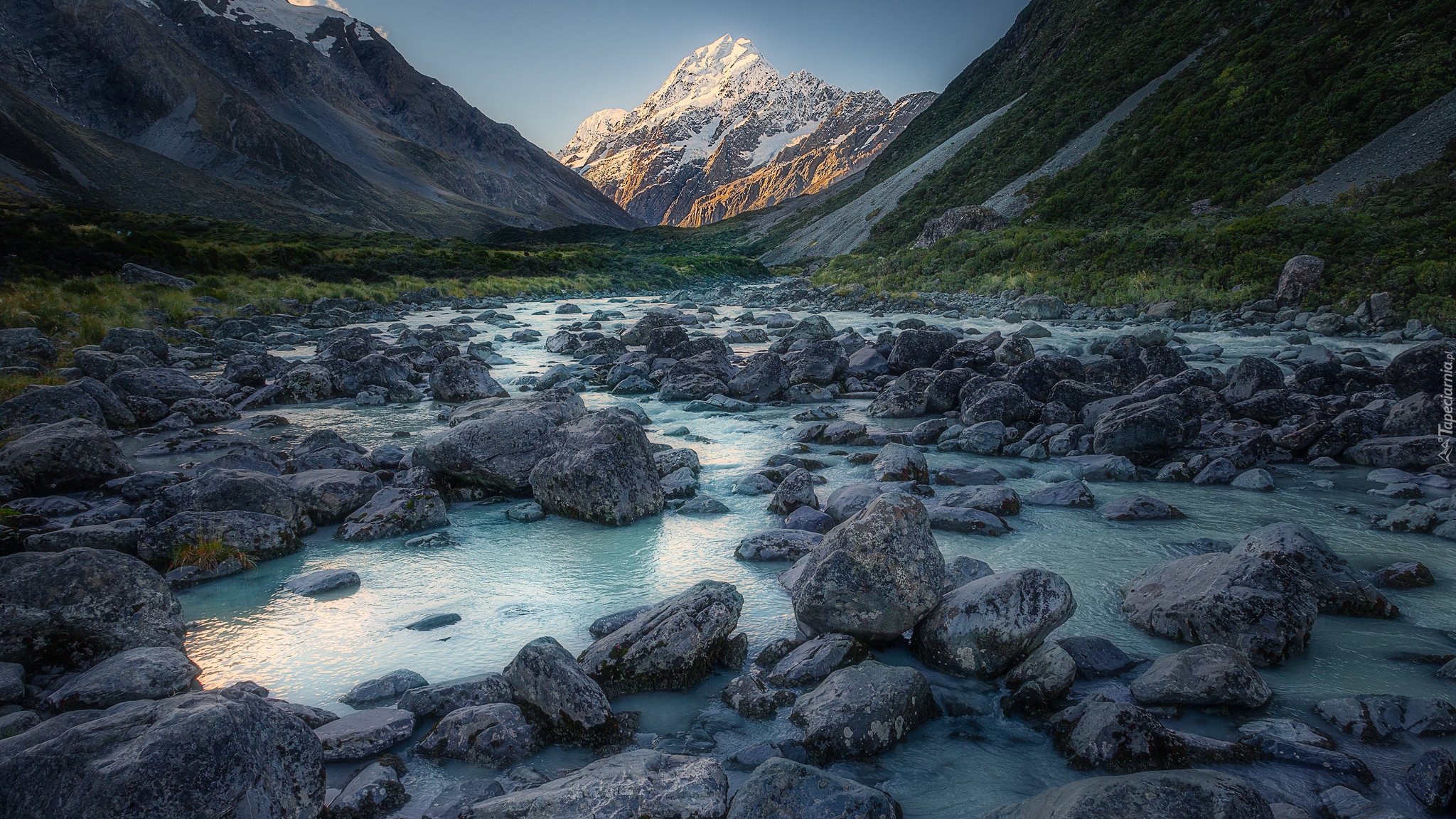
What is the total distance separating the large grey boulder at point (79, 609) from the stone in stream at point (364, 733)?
Answer: 77.3 inches

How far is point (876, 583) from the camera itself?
501cm

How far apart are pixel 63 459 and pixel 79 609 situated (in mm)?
4525

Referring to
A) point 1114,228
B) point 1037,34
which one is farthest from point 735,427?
point 1037,34

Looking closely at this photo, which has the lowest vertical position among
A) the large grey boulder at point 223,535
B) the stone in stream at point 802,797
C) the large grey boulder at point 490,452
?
the stone in stream at point 802,797

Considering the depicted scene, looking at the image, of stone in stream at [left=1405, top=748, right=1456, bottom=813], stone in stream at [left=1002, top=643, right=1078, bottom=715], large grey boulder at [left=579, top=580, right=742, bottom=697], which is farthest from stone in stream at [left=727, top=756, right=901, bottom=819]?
stone in stream at [left=1405, top=748, right=1456, bottom=813]

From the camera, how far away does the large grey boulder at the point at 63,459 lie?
7625mm

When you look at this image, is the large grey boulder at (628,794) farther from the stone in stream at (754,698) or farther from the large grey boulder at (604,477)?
the large grey boulder at (604,477)

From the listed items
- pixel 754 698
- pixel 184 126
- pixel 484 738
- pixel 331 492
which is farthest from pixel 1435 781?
pixel 184 126

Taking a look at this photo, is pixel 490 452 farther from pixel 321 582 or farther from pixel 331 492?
pixel 321 582

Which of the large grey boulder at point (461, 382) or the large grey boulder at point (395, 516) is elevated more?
the large grey boulder at point (461, 382)

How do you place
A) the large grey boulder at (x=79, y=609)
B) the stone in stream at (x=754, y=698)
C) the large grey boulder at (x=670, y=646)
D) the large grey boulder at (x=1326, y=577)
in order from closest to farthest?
the stone in stream at (x=754, y=698) < the large grey boulder at (x=79, y=609) < the large grey boulder at (x=670, y=646) < the large grey boulder at (x=1326, y=577)

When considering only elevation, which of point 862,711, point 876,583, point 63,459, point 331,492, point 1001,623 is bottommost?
point 862,711

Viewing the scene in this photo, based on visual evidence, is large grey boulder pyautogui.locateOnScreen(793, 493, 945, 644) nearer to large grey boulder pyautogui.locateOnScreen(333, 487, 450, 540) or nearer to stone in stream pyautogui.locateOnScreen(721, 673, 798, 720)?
stone in stream pyautogui.locateOnScreen(721, 673, 798, 720)

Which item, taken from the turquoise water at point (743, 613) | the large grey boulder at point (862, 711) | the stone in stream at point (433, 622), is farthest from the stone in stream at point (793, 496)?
the stone in stream at point (433, 622)
